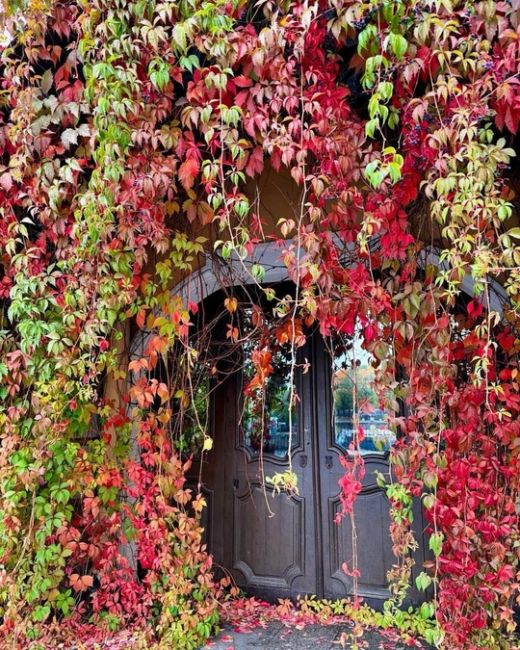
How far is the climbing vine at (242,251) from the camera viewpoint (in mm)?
1771

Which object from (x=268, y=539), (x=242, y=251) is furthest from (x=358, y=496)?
(x=242, y=251)

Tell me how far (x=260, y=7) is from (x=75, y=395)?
1975mm

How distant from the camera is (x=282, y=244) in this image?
2096 mm

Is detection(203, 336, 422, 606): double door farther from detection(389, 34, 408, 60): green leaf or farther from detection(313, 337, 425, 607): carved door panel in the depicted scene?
detection(389, 34, 408, 60): green leaf

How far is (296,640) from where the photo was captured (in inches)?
105

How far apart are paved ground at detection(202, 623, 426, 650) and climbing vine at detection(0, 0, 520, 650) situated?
0.19 m

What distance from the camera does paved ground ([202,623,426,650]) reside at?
101 inches

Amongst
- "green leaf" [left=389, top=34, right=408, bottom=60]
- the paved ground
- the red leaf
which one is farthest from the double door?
"green leaf" [left=389, top=34, right=408, bottom=60]

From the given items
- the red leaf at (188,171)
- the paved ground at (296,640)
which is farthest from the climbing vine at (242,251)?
the paved ground at (296,640)

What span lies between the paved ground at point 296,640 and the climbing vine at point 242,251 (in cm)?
19

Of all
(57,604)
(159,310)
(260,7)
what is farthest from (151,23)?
(57,604)

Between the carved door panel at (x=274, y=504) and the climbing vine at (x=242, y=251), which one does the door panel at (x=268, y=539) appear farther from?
the climbing vine at (x=242, y=251)

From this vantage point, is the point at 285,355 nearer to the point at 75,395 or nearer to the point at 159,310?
the point at 159,310

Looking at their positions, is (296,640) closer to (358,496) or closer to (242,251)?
(358,496)
